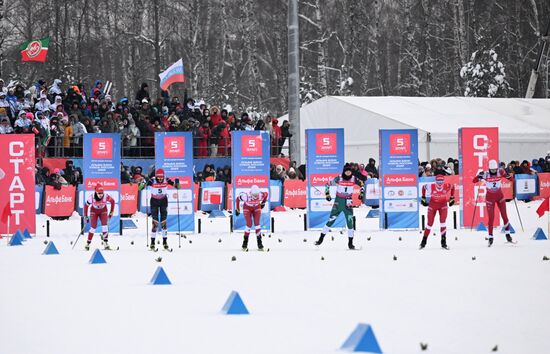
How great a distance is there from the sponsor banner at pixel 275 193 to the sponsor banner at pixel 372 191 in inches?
125

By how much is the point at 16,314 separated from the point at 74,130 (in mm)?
21100

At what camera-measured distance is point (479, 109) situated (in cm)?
4784

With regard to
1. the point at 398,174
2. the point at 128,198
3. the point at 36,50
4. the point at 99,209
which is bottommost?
the point at 128,198

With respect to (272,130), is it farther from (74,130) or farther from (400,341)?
(400,341)

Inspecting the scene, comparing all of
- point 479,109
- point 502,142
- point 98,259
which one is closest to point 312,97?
point 479,109

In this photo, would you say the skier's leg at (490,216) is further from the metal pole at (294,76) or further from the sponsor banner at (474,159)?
the metal pole at (294,76)

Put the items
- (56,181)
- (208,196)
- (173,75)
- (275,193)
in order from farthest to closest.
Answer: (173,75)
(275,193)
(208,196)
(56,181)

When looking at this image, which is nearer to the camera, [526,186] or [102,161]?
[102,161]

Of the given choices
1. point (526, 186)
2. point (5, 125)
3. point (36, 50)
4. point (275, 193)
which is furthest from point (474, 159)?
point (36, 50)

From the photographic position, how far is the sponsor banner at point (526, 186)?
3988 centimetres

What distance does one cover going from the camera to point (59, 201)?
31.6 m

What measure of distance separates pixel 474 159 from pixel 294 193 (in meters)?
9.68

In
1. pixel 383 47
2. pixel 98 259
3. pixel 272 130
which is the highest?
pixel 383 47

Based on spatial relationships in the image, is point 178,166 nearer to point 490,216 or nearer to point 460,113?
point 490,216
